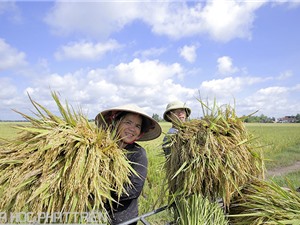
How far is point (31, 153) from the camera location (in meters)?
1.47

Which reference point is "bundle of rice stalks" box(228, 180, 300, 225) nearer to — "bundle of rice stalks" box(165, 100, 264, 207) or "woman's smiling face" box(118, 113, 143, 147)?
"bundle of rice stalks" box(165, 100, 264, 207)

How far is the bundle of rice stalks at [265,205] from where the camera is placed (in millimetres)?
1623

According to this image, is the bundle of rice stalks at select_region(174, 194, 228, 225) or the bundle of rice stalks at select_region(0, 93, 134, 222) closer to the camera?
the bundle of rice stalks at select_region(0, 93, 134, 222)

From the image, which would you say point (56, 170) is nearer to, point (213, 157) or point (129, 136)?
point (129, 136)

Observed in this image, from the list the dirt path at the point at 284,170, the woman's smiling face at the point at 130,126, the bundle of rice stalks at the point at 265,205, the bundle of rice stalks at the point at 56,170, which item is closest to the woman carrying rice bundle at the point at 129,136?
the woman's smiling face at the point at 130,126

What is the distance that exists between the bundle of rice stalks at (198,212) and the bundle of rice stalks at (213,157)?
52 millimetres

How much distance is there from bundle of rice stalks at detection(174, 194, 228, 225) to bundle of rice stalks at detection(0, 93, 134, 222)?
0.57 metres

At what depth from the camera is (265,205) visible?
1.74 metres

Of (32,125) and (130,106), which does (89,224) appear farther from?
(130,106)

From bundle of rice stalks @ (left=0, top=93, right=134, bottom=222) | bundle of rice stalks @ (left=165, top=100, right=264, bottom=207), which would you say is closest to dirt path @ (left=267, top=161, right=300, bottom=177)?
bundle of rice stalks @ (left=165, top=100, right=264, bottom=207)

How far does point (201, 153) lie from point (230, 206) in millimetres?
579

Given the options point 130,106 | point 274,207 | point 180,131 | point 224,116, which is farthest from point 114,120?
point 274,207

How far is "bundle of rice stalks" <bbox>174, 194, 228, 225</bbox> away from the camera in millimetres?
1729

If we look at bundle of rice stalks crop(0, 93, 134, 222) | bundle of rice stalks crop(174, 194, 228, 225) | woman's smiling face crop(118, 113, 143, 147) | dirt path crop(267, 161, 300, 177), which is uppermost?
woman's smiling face crop(118, 113, 143, 147)
